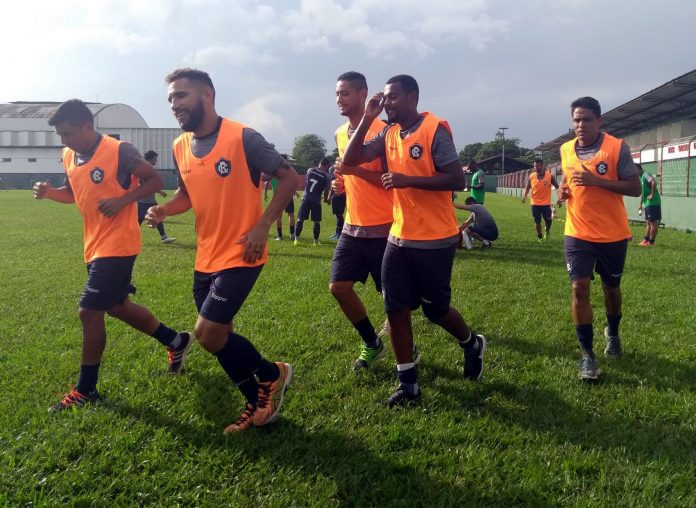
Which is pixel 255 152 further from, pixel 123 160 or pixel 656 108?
pixel 656 108

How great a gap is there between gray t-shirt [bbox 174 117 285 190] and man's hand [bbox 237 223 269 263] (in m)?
0.32

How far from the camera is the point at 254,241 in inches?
123

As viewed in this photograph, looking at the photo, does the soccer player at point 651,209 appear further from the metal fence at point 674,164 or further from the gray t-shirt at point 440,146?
the gray t-shirt at point 440,146

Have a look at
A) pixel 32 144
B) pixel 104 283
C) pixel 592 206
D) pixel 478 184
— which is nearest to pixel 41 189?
pixel 104 283

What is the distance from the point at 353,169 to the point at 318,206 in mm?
8858

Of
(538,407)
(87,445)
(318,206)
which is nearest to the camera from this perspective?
(87,445)

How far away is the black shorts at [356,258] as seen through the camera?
435 centimetres

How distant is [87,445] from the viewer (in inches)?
122

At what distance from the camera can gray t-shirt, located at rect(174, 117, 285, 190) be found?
3203 millimetres

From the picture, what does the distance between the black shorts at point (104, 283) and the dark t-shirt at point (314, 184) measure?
8973mm

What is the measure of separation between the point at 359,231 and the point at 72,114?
7.33 feet

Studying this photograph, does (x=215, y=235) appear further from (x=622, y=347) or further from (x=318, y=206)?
(x=318, y=206)

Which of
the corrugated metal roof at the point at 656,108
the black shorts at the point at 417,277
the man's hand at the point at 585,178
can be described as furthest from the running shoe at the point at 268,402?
the corrugated metal roof at the point at 656,108

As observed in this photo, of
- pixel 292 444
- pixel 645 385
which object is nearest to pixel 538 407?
pixel 645 385
